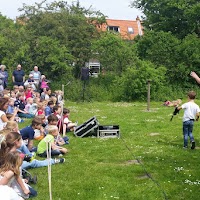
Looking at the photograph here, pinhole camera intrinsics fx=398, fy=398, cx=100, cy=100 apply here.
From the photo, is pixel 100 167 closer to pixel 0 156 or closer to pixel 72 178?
Answer: pixel 72 178

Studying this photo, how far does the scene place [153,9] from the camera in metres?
37.3

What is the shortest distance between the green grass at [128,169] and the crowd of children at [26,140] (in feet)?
1.33

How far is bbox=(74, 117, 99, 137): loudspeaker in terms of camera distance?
1323cm

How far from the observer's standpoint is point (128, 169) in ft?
30.4

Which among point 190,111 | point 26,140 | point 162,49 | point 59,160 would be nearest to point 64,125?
point 26,140

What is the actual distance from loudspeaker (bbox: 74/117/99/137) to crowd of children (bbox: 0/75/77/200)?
0.49 m

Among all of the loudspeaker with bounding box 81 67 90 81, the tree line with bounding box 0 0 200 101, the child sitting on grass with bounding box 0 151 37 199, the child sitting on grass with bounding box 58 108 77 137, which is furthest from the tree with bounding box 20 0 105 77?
the child sitting on grass with bounding box 0 151 37 199

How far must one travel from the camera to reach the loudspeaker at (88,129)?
1323 centimetres

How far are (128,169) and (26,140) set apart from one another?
10.7 ft

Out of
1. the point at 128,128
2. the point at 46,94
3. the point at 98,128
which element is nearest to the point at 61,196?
the point at 98,128

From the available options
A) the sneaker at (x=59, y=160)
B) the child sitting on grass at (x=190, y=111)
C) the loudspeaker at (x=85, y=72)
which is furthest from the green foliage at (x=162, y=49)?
the sneaker at (x=59, y=160)

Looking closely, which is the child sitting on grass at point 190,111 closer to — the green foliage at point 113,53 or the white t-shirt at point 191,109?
the white t-shirt at point 191,109

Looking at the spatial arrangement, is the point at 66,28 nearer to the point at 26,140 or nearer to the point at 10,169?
the point at 26,140

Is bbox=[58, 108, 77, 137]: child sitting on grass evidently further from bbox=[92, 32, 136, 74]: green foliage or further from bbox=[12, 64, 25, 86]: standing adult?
bbox=[92, 32, 136, 74]: green foliage
